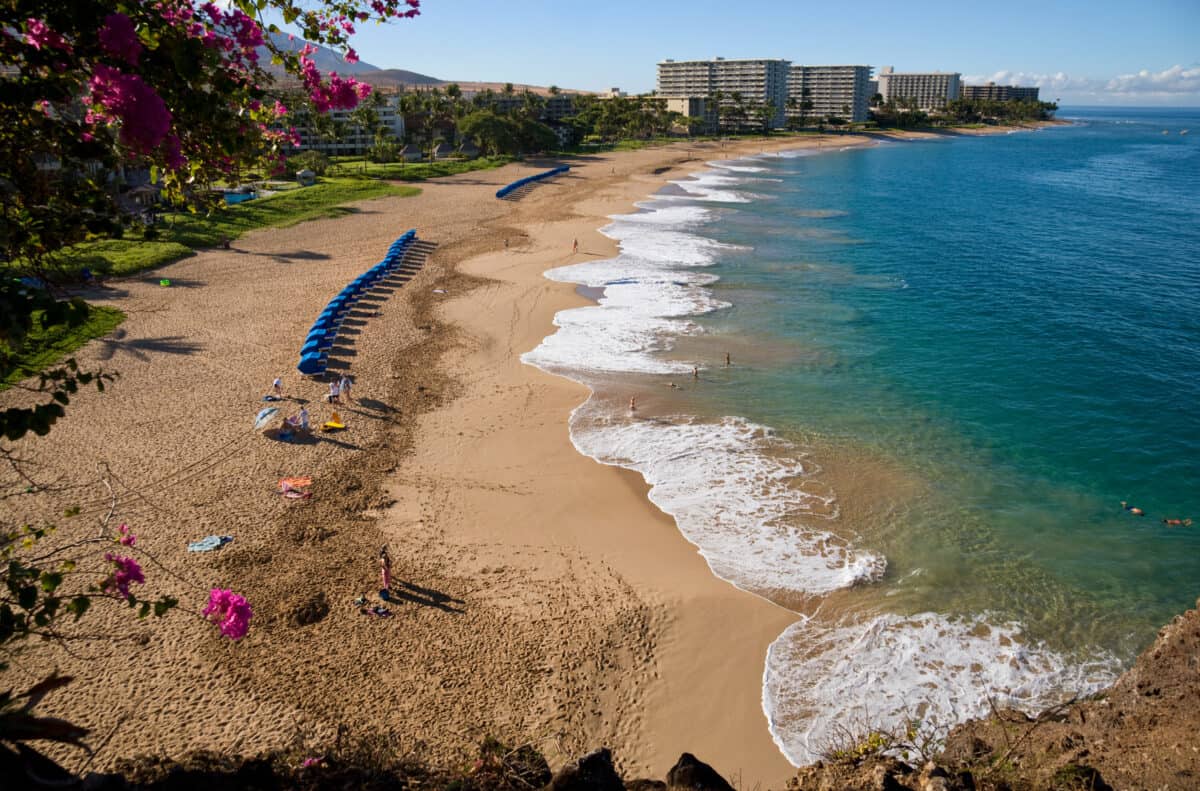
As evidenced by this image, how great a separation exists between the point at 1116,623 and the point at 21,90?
16354 millimetres

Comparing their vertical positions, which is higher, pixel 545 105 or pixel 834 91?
pixel 834 91

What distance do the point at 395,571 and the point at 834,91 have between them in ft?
657

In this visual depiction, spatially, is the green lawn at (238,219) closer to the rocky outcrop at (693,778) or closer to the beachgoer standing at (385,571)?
the beachgoer standing at (385,571)

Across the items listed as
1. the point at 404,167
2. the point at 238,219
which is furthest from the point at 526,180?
the point at 238,219

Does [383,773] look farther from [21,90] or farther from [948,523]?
[948,523]

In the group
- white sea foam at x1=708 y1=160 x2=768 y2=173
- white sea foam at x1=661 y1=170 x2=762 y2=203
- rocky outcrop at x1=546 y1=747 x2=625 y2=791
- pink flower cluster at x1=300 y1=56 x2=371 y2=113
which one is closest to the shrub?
white sea foam at x1=661 y1=170 x2=762 y2=203

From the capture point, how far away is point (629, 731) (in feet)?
34.4

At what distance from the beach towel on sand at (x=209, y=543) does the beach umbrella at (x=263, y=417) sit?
195 inches

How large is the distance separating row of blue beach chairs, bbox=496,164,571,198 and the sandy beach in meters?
35.2

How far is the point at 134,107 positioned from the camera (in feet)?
12.3

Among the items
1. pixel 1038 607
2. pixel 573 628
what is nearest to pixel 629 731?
pixel 573 628

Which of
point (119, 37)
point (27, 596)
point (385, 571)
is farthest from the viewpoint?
point (385, 571)

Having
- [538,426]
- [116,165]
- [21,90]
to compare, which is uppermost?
[21,90]

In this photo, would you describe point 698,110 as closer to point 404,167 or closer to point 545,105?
point 545,105
